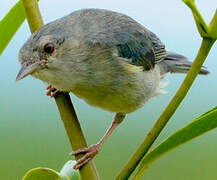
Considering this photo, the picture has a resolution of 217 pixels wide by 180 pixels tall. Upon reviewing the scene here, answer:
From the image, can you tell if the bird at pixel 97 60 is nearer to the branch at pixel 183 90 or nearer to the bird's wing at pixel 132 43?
the bird's wing at pixel 132 43

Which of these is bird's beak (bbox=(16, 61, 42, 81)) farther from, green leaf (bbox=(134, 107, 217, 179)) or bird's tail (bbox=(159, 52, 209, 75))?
bird's tail (bbox=(159, 52, 209, 75))

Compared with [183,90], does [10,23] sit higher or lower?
higher

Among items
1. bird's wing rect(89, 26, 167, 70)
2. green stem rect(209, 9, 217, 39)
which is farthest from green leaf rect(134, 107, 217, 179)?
bird's wing rect(89, 26, 167, 70)

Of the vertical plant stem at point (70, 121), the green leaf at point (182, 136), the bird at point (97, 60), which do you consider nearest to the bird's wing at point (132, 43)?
the bird at point (97, 60)

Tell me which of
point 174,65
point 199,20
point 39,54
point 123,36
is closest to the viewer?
point 199,20

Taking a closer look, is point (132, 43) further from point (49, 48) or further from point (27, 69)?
point (27, 69)

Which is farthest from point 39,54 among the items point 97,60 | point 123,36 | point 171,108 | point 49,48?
point 171,108

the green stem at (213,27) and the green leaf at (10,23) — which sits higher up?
the green leaf at (10,23)
